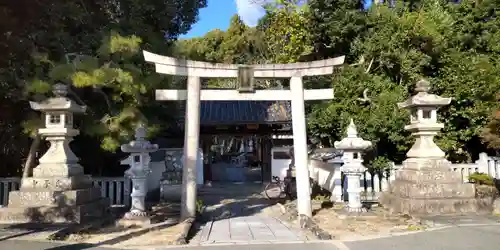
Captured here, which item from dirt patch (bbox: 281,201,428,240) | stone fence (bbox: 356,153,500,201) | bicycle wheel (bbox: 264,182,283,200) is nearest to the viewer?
dirt patch (bbox: 281,201,428,240)

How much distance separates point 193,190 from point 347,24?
464 inches

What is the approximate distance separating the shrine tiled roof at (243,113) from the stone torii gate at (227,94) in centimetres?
916

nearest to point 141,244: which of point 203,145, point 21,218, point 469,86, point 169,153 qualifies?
point 21,218

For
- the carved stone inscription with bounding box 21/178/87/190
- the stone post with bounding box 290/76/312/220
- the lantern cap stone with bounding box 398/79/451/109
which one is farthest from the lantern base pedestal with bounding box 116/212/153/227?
the lantern cap stone with bounding box 398/79/451/109

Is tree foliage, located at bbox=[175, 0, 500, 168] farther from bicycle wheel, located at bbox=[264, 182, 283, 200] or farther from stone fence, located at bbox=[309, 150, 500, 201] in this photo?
bicycle wheel, located at bbox=[264, 182, 283, 200]

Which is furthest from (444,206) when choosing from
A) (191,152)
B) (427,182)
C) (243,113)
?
(243,113)

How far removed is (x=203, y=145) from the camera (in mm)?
23984

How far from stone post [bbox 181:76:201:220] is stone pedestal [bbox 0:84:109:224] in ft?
8.68

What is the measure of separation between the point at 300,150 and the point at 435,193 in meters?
3.77

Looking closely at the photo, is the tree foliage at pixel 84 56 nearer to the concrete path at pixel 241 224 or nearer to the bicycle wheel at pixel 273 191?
the concrete path at pixel 241 224

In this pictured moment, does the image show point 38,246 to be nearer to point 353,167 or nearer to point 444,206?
point 353,167

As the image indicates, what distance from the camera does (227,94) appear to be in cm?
1088

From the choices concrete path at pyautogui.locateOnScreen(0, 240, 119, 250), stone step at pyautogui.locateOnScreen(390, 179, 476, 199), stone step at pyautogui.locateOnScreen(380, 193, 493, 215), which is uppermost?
stone step at pyautogui.locateOnScreen(390, 179, 476, 199)

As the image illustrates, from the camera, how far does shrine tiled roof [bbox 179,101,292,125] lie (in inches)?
806
